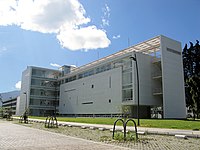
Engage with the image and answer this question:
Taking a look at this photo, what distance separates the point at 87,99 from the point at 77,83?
8334 millimetres

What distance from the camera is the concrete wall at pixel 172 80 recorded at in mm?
45750

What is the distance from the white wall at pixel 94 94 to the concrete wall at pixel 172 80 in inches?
386

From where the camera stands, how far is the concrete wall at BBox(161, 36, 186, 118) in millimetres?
45750

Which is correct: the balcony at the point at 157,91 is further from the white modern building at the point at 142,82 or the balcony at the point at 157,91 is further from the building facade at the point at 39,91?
the building facade at the point at 39,91

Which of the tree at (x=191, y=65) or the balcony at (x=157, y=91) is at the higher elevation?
the tree at (x=191, y=65)

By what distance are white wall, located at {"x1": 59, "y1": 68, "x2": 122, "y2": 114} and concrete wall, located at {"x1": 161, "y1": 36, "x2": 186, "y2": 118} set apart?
9.81 meters

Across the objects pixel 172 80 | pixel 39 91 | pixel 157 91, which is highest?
pixel 172 80

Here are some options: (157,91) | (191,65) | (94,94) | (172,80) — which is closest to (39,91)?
(94,94)

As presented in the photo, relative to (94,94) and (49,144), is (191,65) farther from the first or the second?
(49,144)

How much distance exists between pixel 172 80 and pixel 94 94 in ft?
65.8

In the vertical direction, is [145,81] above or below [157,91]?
above

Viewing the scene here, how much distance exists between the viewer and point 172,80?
47.8 meters

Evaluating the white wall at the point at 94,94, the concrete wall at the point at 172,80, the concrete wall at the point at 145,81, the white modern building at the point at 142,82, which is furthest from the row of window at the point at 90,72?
the concrete wall at the point at 172,80

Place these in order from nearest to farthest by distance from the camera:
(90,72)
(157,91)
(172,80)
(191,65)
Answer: (172,80)
(157,91)
(191,65)
(90,72)
